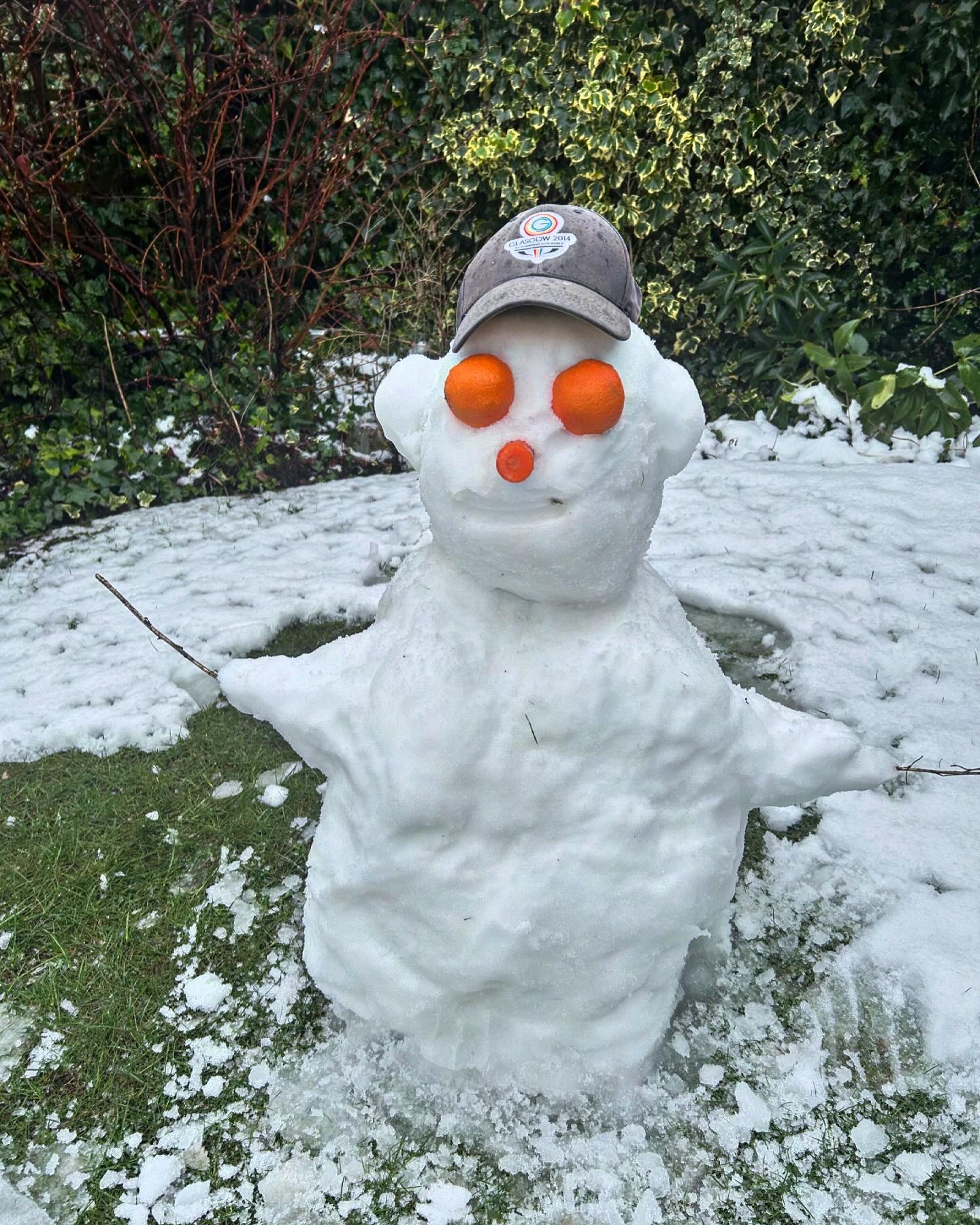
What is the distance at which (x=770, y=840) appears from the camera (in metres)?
2.24

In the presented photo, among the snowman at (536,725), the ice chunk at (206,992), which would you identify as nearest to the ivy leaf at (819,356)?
the snowman at (536,725)

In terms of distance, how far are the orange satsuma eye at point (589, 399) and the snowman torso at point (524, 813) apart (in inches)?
13.9

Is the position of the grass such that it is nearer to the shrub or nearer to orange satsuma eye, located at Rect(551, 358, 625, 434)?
orange satsuma eye, located at Rect(551, 358, 625, 434)

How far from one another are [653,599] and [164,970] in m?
1.39

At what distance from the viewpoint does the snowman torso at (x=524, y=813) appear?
1480mm

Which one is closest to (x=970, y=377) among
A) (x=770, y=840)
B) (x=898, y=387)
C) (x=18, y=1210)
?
(x=898, y=387)

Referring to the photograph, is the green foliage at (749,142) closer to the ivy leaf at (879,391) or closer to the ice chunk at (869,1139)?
the ivy leaf at (879,391)

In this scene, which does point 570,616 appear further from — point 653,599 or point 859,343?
point 859,343

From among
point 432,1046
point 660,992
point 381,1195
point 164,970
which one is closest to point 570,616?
point 660,992

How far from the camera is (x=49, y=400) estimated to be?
413 cm

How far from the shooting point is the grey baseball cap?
4.13 ft

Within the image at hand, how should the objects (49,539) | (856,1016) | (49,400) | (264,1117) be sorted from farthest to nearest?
(49,400), (49,539), (856,1016), (264,1117)

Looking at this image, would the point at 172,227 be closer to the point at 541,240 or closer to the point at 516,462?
the point at 541,240

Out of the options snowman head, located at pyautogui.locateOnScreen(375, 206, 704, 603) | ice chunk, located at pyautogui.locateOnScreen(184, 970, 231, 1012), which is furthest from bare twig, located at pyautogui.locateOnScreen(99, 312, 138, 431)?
snowman head, located at pyautogui.locateOnScreen(375, 206, 704, 603)
